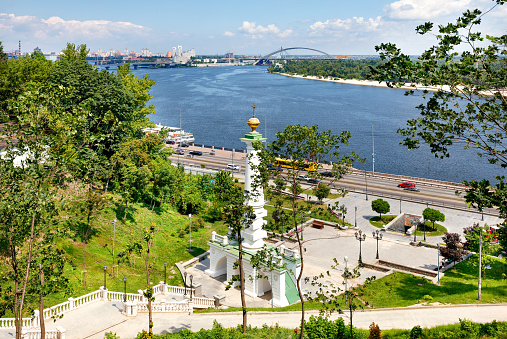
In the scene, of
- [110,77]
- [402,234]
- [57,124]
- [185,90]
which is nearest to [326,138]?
[57,124]

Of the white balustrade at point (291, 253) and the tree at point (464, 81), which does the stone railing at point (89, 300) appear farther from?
the tree at point (464, 81)

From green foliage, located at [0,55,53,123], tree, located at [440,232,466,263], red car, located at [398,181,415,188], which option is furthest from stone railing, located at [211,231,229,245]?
red car, located at [398,181,415,188]

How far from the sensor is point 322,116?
4257 inches

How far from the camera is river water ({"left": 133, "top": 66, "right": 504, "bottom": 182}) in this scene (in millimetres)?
70688

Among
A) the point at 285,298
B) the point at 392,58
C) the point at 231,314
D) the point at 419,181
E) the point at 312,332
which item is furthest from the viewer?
the point at 419,181

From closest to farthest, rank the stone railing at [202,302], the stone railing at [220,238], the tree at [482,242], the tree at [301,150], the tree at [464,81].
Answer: the tree at [464,81] < the tree at [301,150] < the stone railing at [202,302] < the stone railing at [220,238] < the tree at [482,242]

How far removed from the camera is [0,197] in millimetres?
12242

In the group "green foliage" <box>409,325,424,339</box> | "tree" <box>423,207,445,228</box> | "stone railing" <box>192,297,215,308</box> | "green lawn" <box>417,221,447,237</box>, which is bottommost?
"green lawn" <box>417,221,447,237</box>

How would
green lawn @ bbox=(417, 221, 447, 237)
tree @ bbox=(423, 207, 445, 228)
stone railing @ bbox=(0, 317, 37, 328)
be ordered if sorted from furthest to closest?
tree @ bbox=(423, 207, 445, 228)
green lawn @ bbox=(417, 221, 447, 237)
stone railing @ bbox=(0, 317, 37, 328)

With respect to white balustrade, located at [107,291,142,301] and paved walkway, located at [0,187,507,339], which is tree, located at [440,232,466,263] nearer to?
paved walkway, located at [0,187,507,339]

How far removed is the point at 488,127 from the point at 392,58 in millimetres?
3070

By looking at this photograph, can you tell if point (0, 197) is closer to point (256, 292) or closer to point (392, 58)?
point (392, 58)

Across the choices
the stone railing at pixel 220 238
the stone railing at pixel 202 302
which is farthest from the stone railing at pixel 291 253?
the stone railing at pixel 202 302

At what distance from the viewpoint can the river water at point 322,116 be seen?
232 ft
